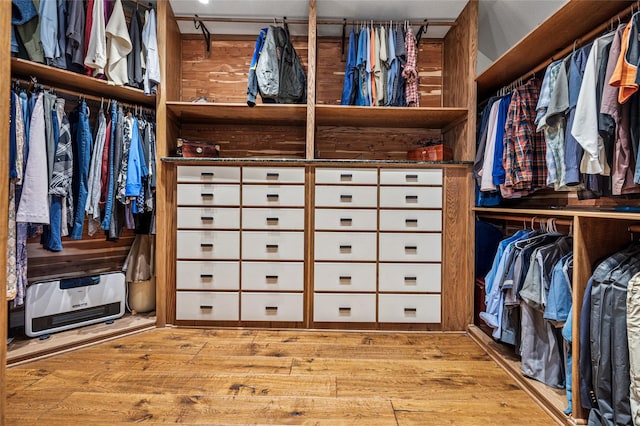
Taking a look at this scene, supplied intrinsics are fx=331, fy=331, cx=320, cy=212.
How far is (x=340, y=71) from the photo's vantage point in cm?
311

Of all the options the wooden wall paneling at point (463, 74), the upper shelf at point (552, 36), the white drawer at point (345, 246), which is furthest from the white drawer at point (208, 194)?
the upper shelf at point (552, 36)

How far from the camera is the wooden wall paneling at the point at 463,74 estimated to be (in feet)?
8.27

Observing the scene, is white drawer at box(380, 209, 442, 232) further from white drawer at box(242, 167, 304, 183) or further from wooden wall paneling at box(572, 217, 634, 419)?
wooden wall paneling at box(572, 217, 634, 419)

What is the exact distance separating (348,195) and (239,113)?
114 cm

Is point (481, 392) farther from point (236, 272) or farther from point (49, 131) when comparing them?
point (49, 131)

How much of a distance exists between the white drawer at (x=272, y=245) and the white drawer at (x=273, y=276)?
5 cm

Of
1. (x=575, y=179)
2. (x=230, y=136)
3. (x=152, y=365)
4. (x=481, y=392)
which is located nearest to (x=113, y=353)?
(x=152, y=365)

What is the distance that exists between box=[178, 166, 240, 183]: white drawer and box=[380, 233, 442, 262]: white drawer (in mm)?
1223

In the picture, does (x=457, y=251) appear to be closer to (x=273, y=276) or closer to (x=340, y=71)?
(x=273, y=276)

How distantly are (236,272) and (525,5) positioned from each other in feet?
9.51

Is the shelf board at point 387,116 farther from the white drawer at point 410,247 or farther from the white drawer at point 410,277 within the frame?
the white drawer at point 410,277

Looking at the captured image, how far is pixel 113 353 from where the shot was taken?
212 cm

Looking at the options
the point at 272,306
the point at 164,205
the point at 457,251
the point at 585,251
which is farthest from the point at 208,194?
the point at 585,251

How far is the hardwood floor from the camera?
1.54 metres
